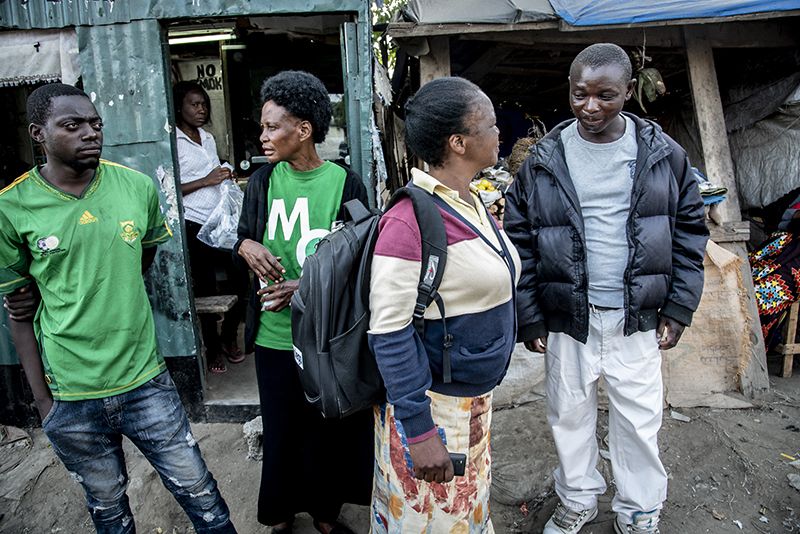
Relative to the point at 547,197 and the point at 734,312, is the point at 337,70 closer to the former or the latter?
the point at 547,197

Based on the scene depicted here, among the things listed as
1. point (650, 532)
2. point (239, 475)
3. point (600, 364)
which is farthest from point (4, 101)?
point (650, 532)

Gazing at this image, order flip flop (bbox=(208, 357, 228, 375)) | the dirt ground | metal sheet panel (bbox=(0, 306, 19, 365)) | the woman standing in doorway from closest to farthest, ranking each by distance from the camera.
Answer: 1. the dirt ground
2. metal sheet panel (bbox=(0, 306, 19, 365))
3. the woman standing in doorway
4. flip flop (bbox=(208, 357, 228, 375))

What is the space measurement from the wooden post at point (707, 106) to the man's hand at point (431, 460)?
12.3 feet

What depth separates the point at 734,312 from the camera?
3672 millimetres

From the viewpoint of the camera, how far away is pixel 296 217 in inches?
90.1

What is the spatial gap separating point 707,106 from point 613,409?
3102 millimetres

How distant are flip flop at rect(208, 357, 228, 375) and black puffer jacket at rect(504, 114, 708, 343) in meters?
2.69

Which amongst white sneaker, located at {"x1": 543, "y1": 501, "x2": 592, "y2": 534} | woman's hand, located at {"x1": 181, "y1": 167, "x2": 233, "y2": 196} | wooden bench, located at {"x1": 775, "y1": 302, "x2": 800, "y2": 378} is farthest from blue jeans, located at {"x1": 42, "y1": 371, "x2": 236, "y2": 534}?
wooden bench, located at {"x1": 775, "y1": 302, "x2": 800, "y2": 378}

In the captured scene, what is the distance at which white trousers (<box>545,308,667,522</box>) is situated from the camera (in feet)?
7.55

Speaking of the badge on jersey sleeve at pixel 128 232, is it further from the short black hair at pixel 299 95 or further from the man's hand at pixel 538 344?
the man's hand at pixel 538 344

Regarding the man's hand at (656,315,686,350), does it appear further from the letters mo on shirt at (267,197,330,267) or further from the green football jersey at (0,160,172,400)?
the green football jersey at (0,160,172,400)

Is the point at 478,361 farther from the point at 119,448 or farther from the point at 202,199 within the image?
the point at 202,199

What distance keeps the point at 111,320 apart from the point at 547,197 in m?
1.87

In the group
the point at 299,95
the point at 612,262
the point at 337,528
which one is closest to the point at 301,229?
the point at 299,95
